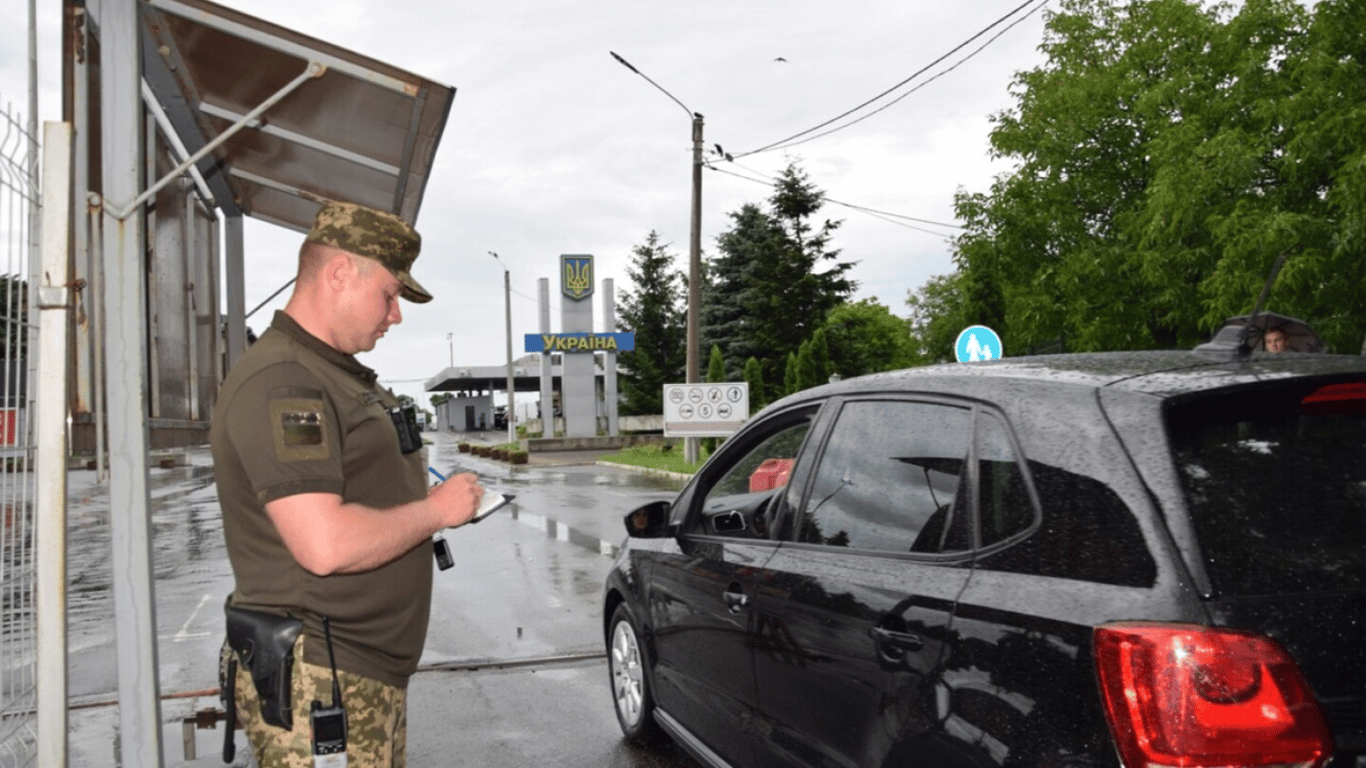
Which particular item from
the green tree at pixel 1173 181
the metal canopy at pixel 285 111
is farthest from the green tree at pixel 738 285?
the metal canopy at pixel 285 111

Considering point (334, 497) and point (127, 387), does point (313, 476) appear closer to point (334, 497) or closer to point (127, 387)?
point (334, 497)

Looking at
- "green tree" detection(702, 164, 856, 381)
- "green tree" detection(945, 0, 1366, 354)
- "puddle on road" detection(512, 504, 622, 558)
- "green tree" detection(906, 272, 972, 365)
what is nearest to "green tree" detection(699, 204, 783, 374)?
"green tree" detection(702, 164, 856, 381)

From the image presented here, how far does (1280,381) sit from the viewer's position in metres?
2.33

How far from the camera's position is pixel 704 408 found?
938 inches

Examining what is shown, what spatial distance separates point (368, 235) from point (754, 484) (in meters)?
2.13

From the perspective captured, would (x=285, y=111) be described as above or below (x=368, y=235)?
above

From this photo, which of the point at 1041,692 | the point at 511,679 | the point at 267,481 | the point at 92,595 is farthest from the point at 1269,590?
the point at 92,595

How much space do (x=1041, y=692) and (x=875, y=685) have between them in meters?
0.57

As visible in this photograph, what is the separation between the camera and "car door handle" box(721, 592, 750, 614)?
354 centimetres

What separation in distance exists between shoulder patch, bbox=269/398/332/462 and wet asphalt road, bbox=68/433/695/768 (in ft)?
5.66

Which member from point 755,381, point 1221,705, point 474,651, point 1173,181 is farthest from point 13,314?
point 755,381

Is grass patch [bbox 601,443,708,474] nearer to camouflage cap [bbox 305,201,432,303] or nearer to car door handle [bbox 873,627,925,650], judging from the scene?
car door handle [bbox 873,627,925,650]

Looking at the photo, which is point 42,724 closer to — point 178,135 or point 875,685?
point 875,685

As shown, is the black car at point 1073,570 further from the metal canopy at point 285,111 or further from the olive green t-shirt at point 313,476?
the metal canopy at point 285,111
